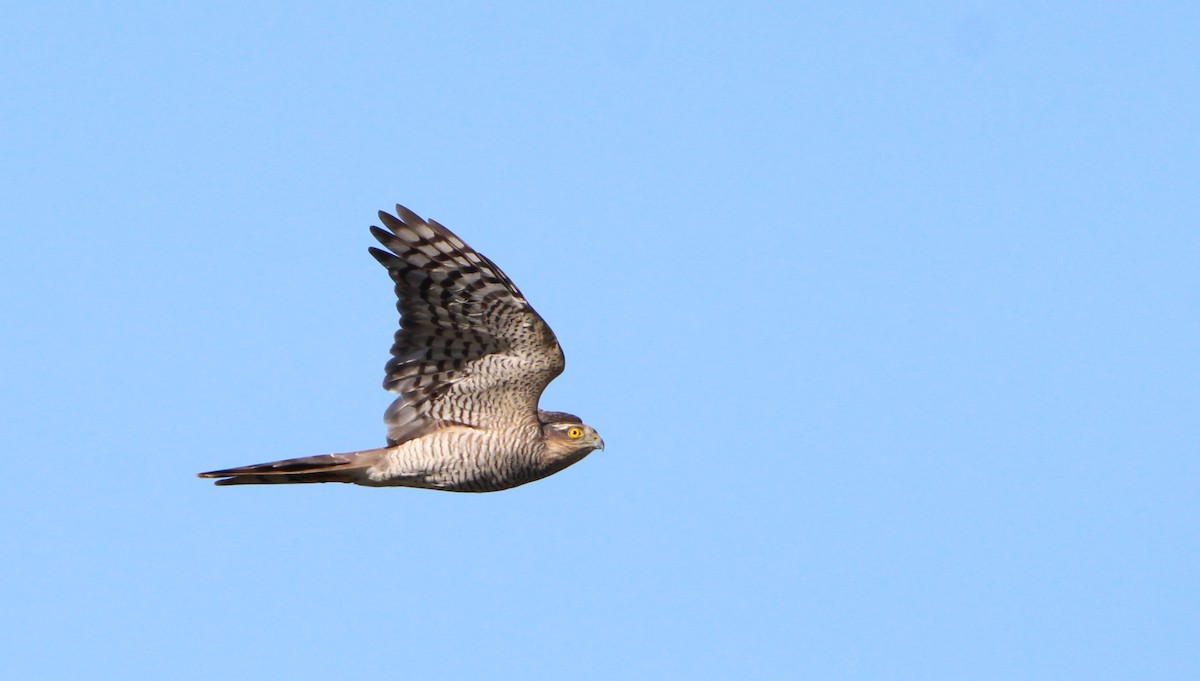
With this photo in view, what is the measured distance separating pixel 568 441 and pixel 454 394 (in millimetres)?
899

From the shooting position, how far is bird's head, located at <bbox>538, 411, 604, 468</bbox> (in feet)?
44.1

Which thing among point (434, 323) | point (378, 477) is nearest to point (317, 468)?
point (378, 477)

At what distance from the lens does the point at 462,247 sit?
41.1 ft

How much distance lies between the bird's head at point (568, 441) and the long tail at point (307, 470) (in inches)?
48.2

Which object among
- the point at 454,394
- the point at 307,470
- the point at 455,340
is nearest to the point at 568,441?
the point at 454,394

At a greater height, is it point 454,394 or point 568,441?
point 454,394

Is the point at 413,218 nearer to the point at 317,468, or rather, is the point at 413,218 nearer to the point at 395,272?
the point at 395,272

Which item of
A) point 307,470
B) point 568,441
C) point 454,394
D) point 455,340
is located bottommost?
point 307,470

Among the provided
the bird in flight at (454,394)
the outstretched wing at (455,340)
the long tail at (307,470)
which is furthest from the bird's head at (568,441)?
the long tail at (307,470)

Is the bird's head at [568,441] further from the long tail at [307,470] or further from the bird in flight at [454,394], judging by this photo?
the long tail at [307,470]

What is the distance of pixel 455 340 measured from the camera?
516 inches

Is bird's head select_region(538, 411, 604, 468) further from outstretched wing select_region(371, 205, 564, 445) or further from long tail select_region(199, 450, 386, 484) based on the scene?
long tail select_region(199, 450, 386, 484)

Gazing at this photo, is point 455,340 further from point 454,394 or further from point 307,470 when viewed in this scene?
point 307,470

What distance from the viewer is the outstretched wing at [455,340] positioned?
12.6 m
